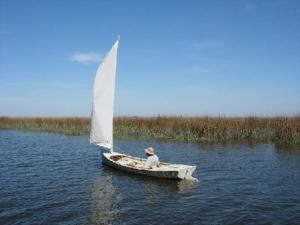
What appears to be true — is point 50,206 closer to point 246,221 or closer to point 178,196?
point 178,196

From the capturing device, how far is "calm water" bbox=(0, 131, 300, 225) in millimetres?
12359

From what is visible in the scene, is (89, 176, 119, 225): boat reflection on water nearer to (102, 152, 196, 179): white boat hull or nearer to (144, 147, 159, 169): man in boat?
(102, 152, 196, 179): white boat hull

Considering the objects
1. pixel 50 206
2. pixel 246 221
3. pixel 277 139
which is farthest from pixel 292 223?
pixel 277 139

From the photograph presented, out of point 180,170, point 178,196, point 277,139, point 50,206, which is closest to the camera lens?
point 50,206

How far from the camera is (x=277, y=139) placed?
105ft

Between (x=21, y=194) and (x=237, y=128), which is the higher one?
(x=237, y=128)

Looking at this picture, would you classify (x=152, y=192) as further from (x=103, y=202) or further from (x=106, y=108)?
(x=106, y=108)

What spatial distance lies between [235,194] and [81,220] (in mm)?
6241

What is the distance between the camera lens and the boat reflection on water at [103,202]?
12227mm

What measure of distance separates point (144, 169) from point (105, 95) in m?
5.36

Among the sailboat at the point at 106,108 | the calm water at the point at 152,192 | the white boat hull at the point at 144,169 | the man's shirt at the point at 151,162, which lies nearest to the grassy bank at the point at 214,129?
the calm water at the point at 152,192

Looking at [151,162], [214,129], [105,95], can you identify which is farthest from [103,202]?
[214,129]

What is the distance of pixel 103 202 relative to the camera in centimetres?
1423

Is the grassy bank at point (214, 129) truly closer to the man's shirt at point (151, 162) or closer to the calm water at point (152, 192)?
the calm water at point (152, 192)
